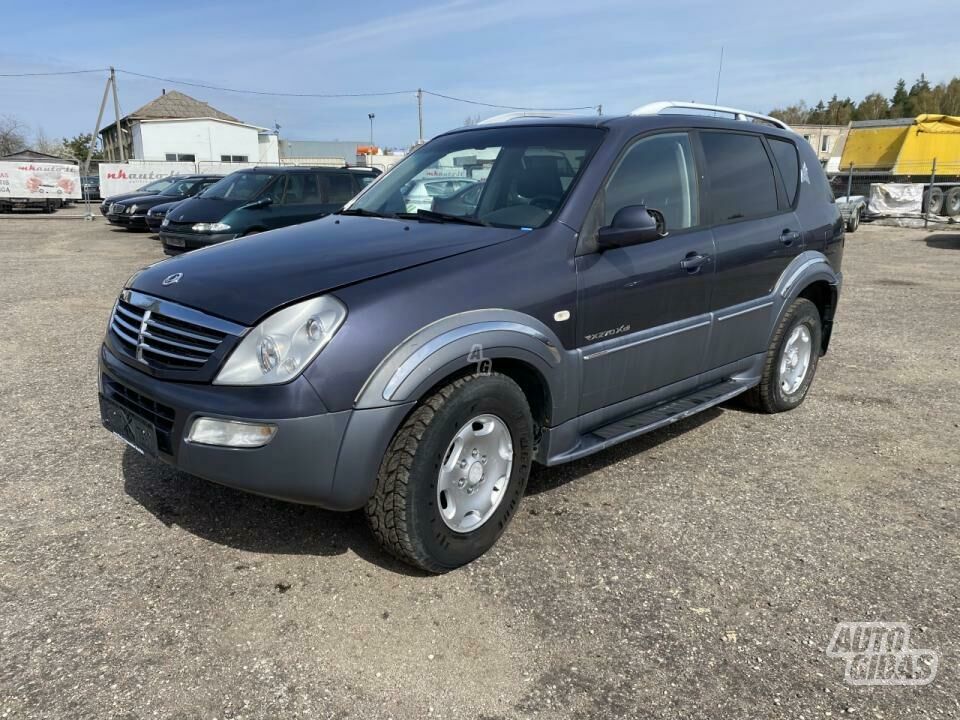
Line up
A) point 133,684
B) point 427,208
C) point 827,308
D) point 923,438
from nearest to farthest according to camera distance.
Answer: point 133,684
point 427,208
point 923,438
point 827,308

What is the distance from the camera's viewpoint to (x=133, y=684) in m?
2.43

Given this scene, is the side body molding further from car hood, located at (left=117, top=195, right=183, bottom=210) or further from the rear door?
car hood, located at (left=117, top=195, right=183, bottom=210)

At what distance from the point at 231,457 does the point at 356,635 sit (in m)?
0.80

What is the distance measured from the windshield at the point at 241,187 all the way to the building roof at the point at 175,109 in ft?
140

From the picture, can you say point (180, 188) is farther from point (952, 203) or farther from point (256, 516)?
point (952, 203)

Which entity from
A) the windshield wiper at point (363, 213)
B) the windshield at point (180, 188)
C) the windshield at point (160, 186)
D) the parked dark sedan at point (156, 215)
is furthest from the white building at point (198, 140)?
the windshield wiper at point (363, 213)

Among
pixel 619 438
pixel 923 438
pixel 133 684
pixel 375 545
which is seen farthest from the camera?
pixel 923 438

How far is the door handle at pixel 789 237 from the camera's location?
15.3 ft

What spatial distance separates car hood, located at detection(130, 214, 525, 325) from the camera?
280 centimetres

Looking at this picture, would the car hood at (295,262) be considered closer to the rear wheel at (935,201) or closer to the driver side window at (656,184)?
the driver side window at (656,184)

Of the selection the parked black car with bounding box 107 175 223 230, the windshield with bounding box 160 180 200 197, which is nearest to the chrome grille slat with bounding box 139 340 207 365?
the parked black car with bounding box 107 175 223 230

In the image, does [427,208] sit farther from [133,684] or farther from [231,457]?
[133,684]

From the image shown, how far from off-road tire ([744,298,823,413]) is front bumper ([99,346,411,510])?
305 cm

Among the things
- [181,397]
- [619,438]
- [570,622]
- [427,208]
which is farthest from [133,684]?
[427,208]
